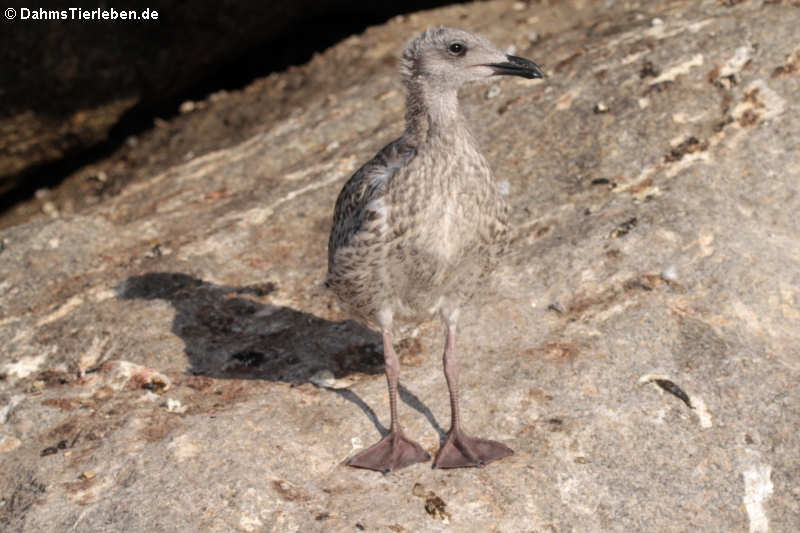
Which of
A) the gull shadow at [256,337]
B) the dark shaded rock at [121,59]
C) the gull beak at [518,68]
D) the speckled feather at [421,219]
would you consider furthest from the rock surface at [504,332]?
the dark shaded rock at [121,59]

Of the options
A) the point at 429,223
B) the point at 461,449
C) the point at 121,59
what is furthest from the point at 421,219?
the point at 121,59

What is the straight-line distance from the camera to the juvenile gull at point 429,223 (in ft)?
14.4

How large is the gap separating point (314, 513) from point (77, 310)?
3.13 m

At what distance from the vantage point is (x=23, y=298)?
6625mm

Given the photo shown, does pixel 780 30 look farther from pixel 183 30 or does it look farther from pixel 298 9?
pixel 183 30

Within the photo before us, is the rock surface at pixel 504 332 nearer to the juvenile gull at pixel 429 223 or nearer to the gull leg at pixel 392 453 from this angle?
the gull leg at pixel 392 453

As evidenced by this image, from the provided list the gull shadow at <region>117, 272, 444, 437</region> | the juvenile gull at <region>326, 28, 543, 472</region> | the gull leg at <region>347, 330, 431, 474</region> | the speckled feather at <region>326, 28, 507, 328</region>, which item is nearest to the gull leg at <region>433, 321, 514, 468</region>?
the juvenile gull at <region>326, 28, 543, 472</region>

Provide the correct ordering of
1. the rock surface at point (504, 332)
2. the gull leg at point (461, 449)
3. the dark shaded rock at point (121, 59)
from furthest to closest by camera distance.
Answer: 1. the dark shaded rock at point (121, 59)
2. the gull leg at point (461, 449)
3. the rock surface at point (504, 332)

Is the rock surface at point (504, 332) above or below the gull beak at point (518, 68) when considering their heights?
below

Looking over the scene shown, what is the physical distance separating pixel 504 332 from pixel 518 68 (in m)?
1.65

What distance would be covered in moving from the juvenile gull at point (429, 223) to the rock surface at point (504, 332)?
0.22 m

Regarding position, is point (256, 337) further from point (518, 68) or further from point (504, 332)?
point (518, 68)

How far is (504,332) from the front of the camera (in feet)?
17.4

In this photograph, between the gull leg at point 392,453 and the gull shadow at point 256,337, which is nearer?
the gull leg at point 392,453
